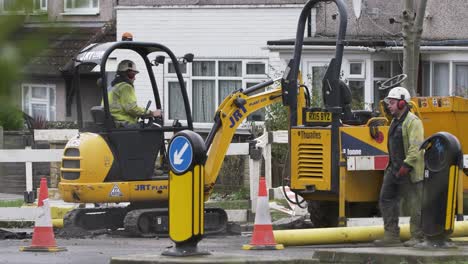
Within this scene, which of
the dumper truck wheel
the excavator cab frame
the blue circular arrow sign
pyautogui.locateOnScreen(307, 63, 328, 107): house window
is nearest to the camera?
the blue circular arrow sign

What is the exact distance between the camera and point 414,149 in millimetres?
11242

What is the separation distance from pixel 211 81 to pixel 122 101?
17445mm

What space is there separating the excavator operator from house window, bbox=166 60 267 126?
16.5 meters

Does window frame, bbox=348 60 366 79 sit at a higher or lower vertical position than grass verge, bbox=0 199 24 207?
higher

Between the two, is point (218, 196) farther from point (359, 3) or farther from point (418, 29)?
point (359, 3)

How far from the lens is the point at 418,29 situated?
18.7 meters

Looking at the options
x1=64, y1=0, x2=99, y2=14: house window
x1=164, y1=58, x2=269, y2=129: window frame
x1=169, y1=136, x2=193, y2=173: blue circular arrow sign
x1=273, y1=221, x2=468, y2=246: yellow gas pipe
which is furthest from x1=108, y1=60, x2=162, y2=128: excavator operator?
x1=164, y1=58, x2=269, y2=129: window frame

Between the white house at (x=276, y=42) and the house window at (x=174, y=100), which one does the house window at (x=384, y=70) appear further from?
the house window at (x=174, y=100)

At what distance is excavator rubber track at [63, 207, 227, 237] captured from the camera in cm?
1330

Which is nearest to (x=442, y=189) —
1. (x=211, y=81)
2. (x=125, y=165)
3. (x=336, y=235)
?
(x=336, y=235)

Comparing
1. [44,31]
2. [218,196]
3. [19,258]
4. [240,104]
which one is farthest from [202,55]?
[44,31]

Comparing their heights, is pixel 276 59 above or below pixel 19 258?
above

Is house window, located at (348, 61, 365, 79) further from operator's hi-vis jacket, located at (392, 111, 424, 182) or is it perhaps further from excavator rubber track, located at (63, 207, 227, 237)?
operator's hi-vis jacket, located at (392, 111, 424, 182)

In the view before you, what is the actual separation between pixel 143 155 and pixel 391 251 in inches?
202
